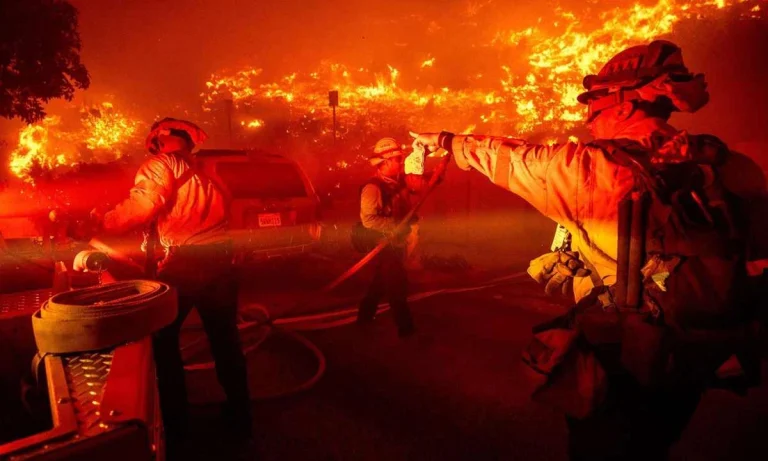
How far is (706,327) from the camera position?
1629 millimetres

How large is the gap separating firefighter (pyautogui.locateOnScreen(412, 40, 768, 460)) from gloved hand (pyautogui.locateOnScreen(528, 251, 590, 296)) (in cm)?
1

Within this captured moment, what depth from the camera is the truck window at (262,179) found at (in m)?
7.18

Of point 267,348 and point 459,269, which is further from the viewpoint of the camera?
point 459,269

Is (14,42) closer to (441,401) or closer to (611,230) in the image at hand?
(441,401)

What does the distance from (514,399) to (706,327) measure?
2.24 metres

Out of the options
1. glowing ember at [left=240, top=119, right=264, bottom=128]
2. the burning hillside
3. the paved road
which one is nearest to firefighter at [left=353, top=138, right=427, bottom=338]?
the paved road

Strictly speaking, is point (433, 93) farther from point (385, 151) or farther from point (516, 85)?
point (385, 151)

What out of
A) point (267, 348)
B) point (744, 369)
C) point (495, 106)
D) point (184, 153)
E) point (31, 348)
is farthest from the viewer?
point (495, 106)

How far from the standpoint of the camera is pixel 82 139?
44844 millimetres

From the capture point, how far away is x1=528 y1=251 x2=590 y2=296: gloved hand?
2.11m

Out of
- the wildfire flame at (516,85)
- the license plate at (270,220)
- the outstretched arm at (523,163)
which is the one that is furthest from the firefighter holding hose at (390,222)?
the wildfire flame at (516,85)

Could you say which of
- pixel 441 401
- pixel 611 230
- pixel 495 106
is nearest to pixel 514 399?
pixel 441 401

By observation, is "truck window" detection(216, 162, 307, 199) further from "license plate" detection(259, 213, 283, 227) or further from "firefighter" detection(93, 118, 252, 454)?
"firefighter" detection(93, 118, 252, 454)

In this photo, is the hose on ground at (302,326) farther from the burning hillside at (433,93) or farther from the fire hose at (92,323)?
the burning hillside at (433,93)
